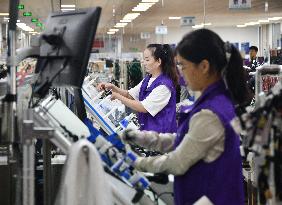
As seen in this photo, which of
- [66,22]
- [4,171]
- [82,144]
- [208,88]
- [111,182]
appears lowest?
[4,171]

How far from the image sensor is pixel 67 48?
2191 mm

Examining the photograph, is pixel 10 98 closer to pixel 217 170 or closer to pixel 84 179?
pixel 84 179

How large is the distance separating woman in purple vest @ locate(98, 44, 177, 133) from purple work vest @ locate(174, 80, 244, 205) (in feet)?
6.52

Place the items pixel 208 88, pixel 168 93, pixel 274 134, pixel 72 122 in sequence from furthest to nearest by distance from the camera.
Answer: pixel 168 93, pixel 72 122, pixel 208 88, pixel 274 134

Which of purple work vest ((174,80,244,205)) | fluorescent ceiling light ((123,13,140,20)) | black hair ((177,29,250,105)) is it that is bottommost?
purple work vest ((174,80,244,205))

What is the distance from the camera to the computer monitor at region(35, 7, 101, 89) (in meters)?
2.11

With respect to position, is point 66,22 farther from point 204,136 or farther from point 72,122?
point 204,136

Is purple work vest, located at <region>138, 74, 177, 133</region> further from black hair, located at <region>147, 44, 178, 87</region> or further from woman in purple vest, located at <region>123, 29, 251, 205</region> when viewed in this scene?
woman in purple vest, located at <region>123, 29, 251, 205</region>

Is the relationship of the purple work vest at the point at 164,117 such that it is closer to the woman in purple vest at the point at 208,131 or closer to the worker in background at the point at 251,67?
the worker in background at the point at 251,67

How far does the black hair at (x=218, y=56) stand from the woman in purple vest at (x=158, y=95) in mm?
1962

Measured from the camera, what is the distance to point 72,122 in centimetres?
249


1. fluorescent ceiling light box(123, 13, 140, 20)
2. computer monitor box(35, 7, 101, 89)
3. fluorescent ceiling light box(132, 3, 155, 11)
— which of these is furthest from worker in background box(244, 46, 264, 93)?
fluorescent ceiling light box(123, 13, 140, 20)

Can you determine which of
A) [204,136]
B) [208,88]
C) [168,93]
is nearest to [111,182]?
[204,136]

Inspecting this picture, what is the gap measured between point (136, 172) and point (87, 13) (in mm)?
706
